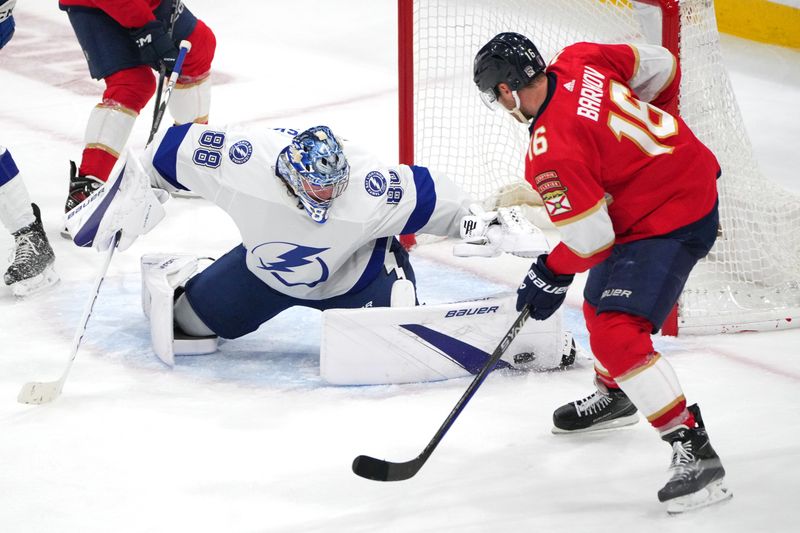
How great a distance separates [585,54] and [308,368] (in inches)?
48.1

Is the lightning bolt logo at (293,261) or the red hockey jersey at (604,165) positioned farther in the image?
the lightning bolt logo at (293,261)

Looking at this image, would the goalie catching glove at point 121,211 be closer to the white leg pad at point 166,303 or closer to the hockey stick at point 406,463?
the white leg pad at point 166,303

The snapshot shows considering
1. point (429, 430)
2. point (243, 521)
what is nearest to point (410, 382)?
point (429, 430)

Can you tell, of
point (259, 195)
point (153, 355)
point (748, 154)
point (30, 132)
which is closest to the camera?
point (259, 195)

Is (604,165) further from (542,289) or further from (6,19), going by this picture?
(6,19)

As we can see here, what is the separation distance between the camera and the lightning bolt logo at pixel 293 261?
309 centimetres

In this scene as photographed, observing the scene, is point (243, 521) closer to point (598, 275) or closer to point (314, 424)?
point (314, 424)

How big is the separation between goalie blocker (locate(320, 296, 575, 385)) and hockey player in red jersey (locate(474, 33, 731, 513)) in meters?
0.57

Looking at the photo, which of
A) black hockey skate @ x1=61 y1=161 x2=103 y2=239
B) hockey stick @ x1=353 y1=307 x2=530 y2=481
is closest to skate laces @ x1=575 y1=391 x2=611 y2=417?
hockey stick @ x1=353 y1=307 x2=530 y2=481

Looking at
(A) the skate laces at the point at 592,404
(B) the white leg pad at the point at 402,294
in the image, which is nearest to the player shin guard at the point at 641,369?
(A) the skate laces at the point at 592,404

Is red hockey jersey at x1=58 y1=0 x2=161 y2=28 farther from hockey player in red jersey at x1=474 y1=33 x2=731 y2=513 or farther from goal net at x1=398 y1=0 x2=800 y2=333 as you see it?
hockey player in red jersey at x1=474 y1=33 x2=731 y2=513

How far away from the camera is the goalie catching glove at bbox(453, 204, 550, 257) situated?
3.00 meters

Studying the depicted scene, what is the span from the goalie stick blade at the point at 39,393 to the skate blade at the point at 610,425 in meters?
1.27

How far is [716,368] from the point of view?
10.6ft
